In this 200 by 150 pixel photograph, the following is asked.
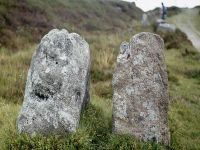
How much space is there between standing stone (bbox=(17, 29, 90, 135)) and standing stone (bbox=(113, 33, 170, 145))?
63 cm

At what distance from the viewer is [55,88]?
6254 mm

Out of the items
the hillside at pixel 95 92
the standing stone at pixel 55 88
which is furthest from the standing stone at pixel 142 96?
the standing stone at pixel 55 88

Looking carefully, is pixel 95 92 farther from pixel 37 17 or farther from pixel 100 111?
pixel 37 17

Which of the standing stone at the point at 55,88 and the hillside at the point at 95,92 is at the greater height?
the standing stone at the point at 55,88

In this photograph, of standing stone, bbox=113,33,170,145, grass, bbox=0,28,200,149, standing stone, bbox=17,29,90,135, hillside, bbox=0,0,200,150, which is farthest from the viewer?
standing stone, bbox=113,33,170,145

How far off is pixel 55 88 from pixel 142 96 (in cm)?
142

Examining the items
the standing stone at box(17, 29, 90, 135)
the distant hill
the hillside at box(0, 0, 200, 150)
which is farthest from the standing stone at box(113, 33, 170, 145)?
the distant hill

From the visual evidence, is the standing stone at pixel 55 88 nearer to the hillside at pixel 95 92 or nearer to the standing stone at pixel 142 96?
the hillside at pixel 95 92

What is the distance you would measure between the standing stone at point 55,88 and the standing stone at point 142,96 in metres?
0.63

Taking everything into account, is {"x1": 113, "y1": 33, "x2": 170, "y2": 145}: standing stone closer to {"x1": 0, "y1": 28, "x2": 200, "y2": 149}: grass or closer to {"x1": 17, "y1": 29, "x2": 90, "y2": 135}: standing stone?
{"x1": 0, "y1": 28, "x2": 200, "y2": 149}: grass

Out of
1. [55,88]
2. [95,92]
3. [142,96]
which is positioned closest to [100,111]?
[142,96]

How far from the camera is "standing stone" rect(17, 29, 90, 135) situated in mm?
6156

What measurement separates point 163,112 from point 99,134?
1.08 metres

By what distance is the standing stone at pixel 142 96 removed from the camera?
6613 mm
